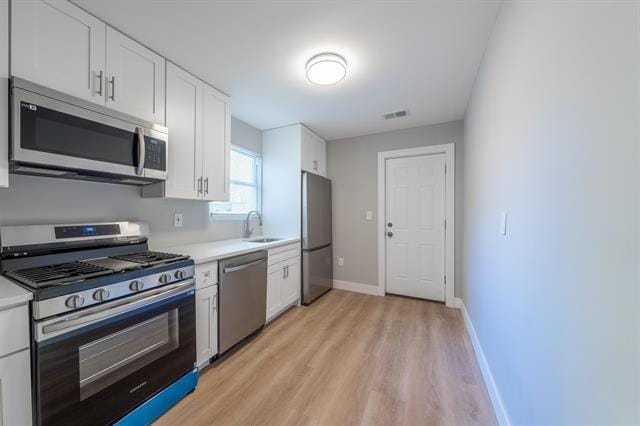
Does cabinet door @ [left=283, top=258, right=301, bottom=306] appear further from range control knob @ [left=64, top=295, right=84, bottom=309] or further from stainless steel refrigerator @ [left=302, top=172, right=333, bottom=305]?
range control knob @ [left=64, top=295, right=84, bottom=309]

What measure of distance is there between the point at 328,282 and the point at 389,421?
232 cm

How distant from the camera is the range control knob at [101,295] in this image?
3.91 feet

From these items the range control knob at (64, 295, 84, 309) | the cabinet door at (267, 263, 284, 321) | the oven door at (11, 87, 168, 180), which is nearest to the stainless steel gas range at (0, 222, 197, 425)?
the range control knob at (64, 295, 84, 309)

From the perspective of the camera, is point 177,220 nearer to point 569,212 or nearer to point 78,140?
point 78,140

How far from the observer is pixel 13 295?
0.99 metres

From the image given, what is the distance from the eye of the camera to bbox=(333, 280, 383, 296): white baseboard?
3.67 m

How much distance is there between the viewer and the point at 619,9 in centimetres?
57

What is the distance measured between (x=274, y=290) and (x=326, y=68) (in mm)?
2187

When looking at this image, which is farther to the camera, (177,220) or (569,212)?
(177,220)

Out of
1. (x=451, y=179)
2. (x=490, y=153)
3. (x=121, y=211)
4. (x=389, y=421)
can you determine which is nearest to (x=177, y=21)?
(x=121, y=211)

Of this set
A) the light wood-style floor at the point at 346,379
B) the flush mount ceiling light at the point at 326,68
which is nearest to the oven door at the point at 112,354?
the light wood-style floor at the point at 346,379

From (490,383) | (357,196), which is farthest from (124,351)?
(357,196)

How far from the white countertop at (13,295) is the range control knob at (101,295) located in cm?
21

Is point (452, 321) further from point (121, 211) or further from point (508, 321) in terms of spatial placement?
point (121, 211)
